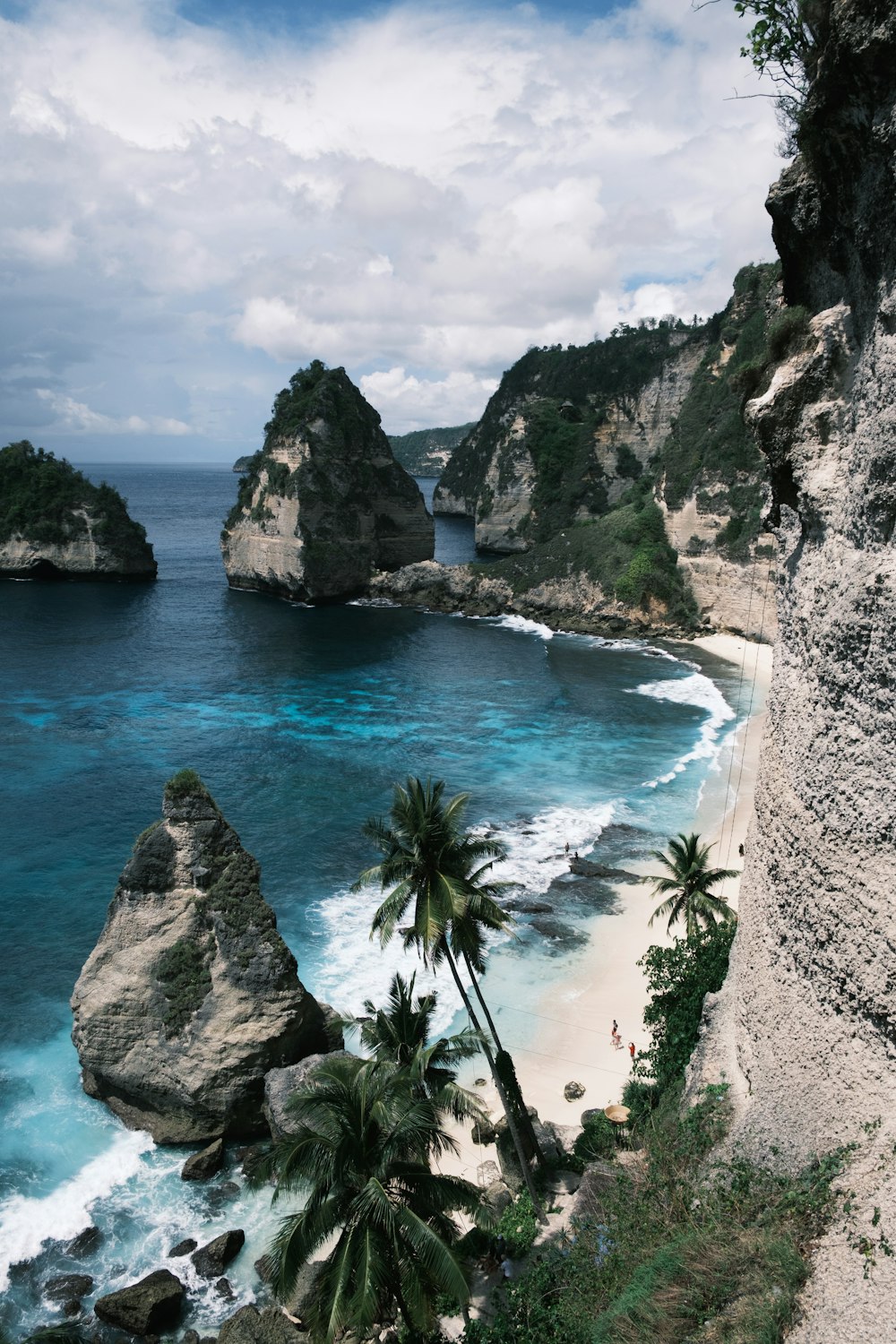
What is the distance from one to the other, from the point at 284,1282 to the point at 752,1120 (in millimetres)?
7106

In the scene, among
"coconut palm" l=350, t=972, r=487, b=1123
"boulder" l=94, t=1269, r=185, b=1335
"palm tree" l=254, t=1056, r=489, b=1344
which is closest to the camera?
"palm tree" l=254, t=1056, r=489, b=1344

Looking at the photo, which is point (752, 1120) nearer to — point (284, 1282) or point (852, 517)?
point (284, 1282)

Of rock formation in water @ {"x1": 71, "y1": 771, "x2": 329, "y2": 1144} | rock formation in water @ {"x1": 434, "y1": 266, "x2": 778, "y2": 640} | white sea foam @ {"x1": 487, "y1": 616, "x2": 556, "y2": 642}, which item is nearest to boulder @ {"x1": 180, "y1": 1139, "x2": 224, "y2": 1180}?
rock formation in water @ {"x1": 71, "y1": 771, "x2": 329, "y2": 1144}

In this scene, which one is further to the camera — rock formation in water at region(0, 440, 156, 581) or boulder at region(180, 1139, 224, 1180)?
rock formation in water at region(0, 440, 156, 581)

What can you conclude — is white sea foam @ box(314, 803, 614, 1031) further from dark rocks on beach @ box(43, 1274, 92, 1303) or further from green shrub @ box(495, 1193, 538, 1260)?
dark rocks on beach @ box(43, 1274, 92, 1303)

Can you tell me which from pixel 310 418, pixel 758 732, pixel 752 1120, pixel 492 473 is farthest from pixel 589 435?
pixel 752 1120

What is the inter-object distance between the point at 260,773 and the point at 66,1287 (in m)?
29.2

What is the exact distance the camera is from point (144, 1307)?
17.9 m

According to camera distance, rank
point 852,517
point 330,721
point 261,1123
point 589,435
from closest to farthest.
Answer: point 852,517 < point 261,1123 < point 330,721 < point 589,435

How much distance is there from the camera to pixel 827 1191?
1072 cm

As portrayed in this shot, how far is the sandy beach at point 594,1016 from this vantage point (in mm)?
24125

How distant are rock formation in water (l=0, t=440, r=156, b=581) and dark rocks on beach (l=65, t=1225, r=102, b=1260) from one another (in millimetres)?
94239

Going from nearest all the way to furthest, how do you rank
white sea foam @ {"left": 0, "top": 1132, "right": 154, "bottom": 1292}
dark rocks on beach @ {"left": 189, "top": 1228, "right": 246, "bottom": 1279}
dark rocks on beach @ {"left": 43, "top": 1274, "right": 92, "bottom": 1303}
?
dark rocks on beach @ {"left": 43, "top": 1274, "right": 92, "bottom": 1303} < dark rocks on beach @ {"left": 189, "top": 1228, "right": 246, "bottom": 1279} < white sea foam @ {"left": 0, "top": 1132, "right": 154, "bottom": 1292}

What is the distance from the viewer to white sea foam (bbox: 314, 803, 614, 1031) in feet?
95.0
